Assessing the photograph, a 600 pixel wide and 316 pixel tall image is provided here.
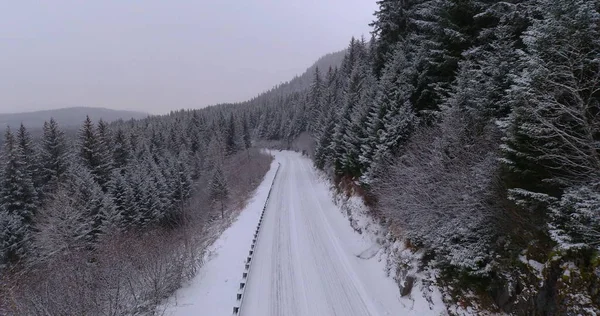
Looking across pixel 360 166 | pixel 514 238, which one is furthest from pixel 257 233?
pixel 514 238

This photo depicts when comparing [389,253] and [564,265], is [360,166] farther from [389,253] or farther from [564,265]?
[564,265]

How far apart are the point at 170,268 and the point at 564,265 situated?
12.1 m

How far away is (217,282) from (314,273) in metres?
4.19

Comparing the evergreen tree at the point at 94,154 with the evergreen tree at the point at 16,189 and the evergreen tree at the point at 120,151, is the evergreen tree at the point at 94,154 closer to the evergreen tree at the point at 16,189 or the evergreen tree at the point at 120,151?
the evergreen tree at the point at 16,189

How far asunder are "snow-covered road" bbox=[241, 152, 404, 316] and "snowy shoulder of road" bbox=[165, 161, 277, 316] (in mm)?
683

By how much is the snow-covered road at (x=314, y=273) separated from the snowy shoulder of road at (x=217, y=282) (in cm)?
68

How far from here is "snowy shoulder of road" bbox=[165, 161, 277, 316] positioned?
10.1 meters

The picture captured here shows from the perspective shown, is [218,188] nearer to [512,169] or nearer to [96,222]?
[96,222]

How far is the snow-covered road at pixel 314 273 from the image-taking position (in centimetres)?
1040

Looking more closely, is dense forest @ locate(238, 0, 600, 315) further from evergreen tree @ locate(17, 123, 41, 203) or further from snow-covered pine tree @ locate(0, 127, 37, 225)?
evergreen tree @ locate(17, 123, 41, 203)

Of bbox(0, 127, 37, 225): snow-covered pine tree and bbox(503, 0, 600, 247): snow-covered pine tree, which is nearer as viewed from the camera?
bbox(503, 0, 600, 247): snow-covered pine tree

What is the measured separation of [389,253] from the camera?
12.7m

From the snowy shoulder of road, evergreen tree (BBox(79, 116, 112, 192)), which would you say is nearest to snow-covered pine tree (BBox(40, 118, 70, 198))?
evergreen tree (BBox(79, 116, 112, 192))

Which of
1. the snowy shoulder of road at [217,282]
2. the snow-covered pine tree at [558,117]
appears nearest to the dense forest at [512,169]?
the snow-covered pine tree at [558,117]
